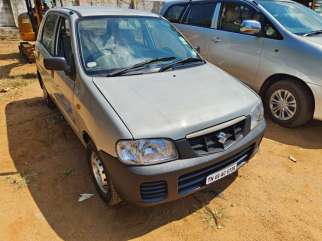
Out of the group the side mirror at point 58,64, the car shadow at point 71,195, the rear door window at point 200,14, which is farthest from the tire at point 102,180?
the rear door window at point 200,14

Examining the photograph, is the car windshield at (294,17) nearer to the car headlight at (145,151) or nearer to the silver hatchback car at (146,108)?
the silver hatchback car at (146,108)

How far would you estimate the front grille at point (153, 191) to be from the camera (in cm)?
211

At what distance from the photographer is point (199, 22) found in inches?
211

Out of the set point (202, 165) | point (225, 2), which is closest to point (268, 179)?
point (202, 165)

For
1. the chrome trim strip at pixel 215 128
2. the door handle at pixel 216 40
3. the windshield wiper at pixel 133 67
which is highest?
the windshield wiper at pixel 133 67

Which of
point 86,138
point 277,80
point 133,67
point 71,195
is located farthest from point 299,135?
point 71,195

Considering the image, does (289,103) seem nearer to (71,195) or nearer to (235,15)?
(235,15)

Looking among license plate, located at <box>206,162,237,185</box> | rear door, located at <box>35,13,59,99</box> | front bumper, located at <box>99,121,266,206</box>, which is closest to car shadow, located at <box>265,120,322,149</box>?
license plate, located at <box>206,162,237,185</box>

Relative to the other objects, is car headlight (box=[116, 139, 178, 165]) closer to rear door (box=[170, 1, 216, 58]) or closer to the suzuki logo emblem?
the suzuki logo emblem

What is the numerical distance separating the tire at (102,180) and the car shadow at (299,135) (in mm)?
2497

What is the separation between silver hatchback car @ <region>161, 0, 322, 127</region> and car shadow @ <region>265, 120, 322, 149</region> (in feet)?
0.39

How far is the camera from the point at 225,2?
4.89m

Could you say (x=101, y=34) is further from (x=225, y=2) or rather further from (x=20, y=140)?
(x=225, y=2)

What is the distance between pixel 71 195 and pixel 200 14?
13.4ft
